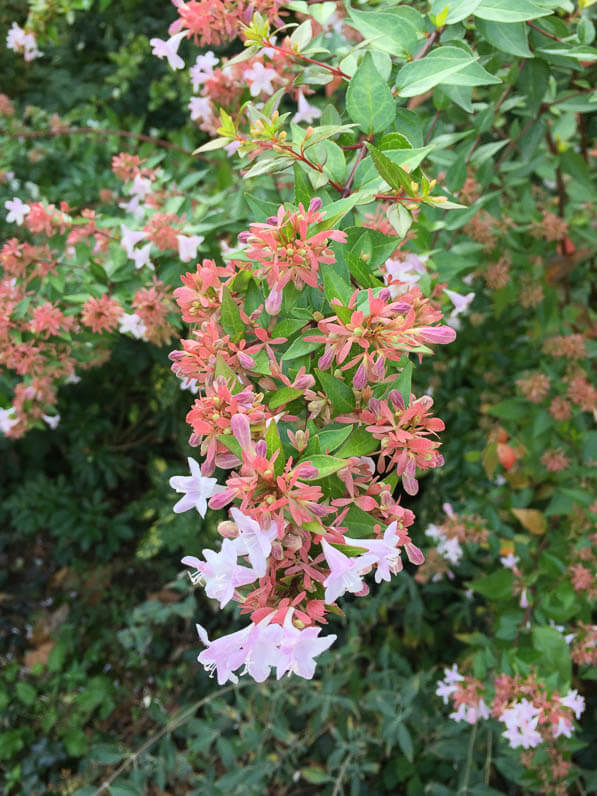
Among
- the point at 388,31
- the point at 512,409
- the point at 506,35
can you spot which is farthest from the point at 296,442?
the point at 512,409

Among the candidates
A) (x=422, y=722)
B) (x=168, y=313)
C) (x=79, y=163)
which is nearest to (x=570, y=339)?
(x=168, y=313)

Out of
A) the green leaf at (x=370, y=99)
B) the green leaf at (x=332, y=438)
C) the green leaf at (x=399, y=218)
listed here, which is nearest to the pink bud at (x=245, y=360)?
the green leaf at (x=332, y=438)

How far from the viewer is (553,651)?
1.27 metres

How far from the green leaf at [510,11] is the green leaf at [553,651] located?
106 cm

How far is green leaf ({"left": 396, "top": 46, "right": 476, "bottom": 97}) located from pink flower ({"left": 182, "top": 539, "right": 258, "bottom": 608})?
0.57m

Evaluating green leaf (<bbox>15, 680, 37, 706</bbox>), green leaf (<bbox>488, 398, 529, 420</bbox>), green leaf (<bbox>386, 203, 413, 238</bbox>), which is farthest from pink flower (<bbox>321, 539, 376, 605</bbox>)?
green leaf (<bbox>15, 680, 37, 706</bbox>)

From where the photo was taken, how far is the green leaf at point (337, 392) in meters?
0.64

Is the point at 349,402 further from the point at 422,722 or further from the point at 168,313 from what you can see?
the point at 422,722

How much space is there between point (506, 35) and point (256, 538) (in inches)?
32.9

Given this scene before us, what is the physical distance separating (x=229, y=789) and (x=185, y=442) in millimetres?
1298

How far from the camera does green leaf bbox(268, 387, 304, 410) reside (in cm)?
65

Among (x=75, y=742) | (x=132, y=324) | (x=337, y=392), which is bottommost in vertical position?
(x=75, y=742)

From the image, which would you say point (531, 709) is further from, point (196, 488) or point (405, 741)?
point (196, 488)

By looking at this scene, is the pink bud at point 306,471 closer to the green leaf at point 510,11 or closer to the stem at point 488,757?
the green leaf at point 510,11
